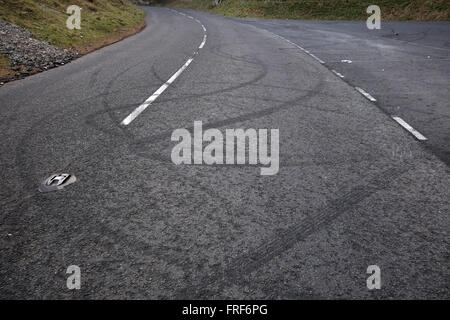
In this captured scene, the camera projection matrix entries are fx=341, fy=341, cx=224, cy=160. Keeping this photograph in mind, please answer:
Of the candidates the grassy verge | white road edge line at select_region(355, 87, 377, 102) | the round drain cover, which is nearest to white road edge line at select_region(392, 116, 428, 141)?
white road edge line at select_region(355, 87, 377, 102)

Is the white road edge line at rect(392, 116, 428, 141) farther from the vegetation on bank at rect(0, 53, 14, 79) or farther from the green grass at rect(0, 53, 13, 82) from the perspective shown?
the vegetation on bank at rect(0, 53, 14, 79)

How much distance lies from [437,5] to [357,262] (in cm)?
3072

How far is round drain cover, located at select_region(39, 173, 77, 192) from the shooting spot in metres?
3.50

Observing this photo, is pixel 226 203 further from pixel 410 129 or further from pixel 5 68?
pixel 5 68

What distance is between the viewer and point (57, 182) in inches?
142

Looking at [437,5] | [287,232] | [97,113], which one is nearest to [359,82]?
[97,113]

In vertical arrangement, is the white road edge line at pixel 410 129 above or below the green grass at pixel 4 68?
below

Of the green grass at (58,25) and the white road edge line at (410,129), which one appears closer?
the white road edge line at (410,129)

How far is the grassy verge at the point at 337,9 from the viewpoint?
25864mm

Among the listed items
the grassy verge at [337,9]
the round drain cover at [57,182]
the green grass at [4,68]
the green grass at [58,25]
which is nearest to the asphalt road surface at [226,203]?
the round drain cover at [57,182]

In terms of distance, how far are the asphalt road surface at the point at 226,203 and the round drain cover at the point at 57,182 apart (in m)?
0.09

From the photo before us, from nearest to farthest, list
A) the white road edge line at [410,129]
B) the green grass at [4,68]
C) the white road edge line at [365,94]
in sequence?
the white road edge line at [410,129] → the white road edge line at [365,94] → the green grass at [4,68]

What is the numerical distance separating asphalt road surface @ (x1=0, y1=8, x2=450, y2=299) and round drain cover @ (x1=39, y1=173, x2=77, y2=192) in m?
0.09

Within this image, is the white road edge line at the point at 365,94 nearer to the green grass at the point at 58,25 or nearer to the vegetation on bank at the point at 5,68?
the vegetation on bank at the point at 5,68
